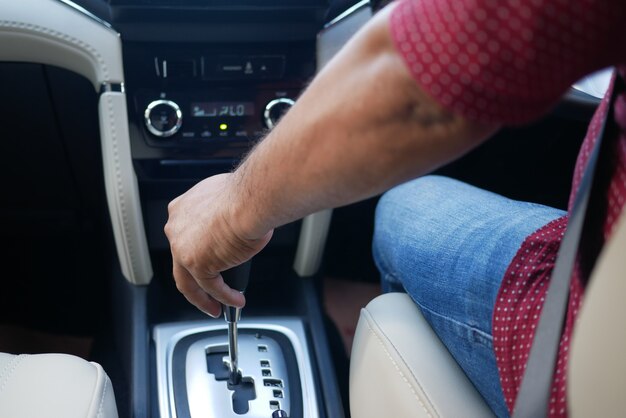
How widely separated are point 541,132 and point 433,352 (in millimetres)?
829

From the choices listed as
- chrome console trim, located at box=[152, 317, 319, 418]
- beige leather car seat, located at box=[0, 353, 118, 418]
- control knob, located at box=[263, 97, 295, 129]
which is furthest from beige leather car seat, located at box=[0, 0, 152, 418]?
control knob, located at box=[263, 97, 295, 129]

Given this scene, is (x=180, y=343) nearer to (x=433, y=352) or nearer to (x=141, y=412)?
(x=141, y=412)

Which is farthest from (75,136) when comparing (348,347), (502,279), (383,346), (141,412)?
(502,279)

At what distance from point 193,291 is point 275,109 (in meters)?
0.45

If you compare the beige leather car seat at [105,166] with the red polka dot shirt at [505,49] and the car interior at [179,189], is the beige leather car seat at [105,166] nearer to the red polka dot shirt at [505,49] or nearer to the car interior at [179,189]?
the car interior at [179,189]

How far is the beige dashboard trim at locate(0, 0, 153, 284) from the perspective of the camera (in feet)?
2.89

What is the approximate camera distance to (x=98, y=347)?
132 cm

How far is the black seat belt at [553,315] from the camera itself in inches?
15.8

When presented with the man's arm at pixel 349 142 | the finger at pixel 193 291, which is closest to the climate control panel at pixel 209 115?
the finger at pixel 193 291

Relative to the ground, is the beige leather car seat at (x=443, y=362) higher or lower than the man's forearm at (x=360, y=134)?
lower

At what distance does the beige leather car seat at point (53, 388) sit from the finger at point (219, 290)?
15 centimetres

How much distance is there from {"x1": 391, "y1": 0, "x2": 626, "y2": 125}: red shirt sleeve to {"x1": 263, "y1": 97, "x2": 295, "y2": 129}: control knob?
2.26ft

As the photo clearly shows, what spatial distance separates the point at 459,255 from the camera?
2.16ft

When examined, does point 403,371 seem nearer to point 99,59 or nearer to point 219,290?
point 219,290
